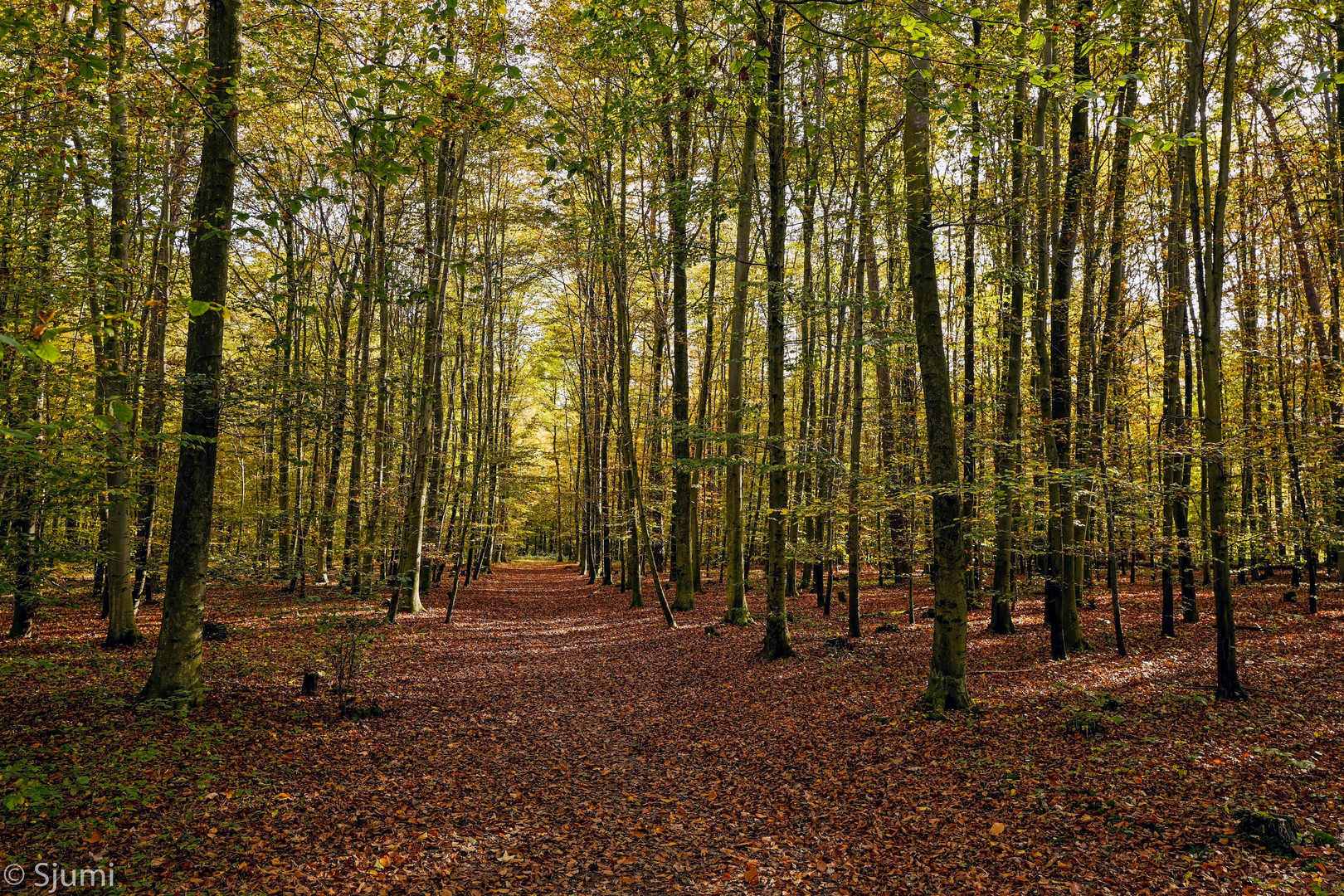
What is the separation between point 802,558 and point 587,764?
9921 mm

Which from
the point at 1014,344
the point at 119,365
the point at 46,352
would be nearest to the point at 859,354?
the point at 1014,344

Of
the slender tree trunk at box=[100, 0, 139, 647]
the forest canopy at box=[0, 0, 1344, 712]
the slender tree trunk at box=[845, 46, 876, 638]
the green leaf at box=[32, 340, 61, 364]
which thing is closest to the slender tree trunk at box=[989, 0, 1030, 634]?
the forest canopy at box=[0, 0, 1344, 712]

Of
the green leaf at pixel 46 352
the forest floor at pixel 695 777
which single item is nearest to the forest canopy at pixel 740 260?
the green leaf at pixel 46 352

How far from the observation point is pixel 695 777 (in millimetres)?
6711

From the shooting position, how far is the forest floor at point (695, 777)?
4.52 m

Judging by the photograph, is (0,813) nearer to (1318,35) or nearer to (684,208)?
(684,208)

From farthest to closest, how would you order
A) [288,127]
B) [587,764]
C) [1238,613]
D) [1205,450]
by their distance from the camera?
[288,127] < [1238,613] < [587,764] < [1205,450]

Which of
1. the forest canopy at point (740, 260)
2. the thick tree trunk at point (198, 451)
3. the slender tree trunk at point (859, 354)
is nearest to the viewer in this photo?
the forest canopy at point (740, 260)

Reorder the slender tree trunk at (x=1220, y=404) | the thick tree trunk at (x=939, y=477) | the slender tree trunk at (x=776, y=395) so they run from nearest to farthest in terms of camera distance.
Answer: the slender tree trunk at (x=1220, y=404) → the thick tree trunk at (x=939, y=477) → the slender tree trunk at (x=776, y=395)

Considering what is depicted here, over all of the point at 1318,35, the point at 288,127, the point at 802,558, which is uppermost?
the point at 288,127

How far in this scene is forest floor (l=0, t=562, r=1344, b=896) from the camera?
178 inches

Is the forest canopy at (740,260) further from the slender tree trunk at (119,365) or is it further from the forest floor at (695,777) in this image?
the forest floor at (695,777)

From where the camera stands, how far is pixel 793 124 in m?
12.6

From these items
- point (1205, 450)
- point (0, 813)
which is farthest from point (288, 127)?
point (1205, 450)
